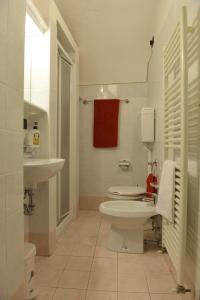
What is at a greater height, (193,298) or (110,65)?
(110,65)

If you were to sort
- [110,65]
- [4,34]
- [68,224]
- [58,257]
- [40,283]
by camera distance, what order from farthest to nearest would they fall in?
[110,65], [68,224], [58,257], [40,283], [4,34]

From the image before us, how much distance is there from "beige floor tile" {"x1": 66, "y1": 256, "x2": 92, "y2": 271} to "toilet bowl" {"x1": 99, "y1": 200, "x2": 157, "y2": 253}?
10.8 inches

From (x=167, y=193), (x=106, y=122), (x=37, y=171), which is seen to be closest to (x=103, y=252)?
(x=167, y=193)

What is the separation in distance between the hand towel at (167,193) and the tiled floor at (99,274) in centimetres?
51

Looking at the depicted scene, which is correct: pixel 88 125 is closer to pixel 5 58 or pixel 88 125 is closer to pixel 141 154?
pixel 141 154

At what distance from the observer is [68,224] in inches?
94.8

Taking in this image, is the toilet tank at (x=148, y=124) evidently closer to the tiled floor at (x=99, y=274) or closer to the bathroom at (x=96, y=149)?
the bathroom at (x=96, y=149)

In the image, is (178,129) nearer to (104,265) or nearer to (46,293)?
(104,265)

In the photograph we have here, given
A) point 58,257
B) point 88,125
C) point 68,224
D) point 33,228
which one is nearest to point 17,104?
A: point 33,228

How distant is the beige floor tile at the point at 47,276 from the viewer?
136 centimetres

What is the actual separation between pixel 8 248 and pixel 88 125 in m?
2.27

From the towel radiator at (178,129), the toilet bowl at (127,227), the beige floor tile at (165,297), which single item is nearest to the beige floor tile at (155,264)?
the toilet bowl at (127,227)

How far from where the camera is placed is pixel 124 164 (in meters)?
2.93

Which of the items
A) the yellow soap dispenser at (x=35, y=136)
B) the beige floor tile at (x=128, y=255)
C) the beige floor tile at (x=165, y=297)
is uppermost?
the yellow soap dispenser at (x=35, y=136)
